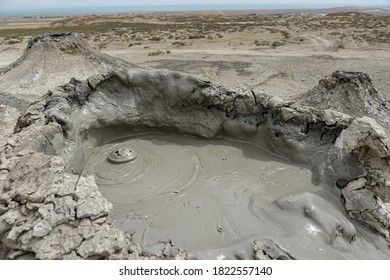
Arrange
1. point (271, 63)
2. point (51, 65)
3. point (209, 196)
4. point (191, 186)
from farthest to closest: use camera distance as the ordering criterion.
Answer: point (271, 63) < point (51, 65) < point (191, 186) < point (209, 196)

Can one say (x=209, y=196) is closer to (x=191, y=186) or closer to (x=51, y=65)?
(x=191, y=186)

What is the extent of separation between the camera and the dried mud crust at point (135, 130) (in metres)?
2.36

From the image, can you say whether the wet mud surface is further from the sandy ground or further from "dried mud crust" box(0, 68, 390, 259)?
the sandy ground

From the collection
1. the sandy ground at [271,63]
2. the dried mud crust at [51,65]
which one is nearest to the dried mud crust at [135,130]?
the sandy ground at [271,63]

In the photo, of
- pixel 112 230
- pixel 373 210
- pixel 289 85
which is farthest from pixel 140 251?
pixel 289 85

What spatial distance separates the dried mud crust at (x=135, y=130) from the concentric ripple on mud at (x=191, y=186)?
22cm

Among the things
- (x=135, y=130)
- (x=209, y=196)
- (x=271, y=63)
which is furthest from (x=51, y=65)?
(x=271, y=63)

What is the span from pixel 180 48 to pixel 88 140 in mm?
13832

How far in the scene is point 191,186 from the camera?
3.73 meters

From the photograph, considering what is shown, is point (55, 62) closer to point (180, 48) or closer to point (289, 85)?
point (289, 85)

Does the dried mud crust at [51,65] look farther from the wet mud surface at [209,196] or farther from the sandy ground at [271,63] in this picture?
the wet mud surface at [209,196]

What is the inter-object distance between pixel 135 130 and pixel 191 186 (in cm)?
161

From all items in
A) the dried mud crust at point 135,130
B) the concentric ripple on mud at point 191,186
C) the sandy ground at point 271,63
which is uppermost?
the dried mud crust at point 135,130

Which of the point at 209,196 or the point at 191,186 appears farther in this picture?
the point at 191,186
